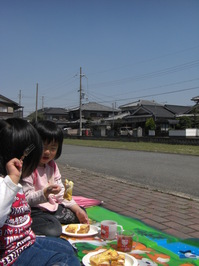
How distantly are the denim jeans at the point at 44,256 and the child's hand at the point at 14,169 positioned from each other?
46 centimetres

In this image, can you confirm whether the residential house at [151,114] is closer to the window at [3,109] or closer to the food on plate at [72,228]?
the window at [3,109]

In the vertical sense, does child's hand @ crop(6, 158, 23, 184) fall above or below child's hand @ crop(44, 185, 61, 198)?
above

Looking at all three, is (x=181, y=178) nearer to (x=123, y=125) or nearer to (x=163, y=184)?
(x=163, y=184)

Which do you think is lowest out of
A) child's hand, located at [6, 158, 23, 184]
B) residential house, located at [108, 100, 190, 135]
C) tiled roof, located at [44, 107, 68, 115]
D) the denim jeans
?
the denim jeans

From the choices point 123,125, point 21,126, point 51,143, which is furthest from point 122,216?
point 123,125

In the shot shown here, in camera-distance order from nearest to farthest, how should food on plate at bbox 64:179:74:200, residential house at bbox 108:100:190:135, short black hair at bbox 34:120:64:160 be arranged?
1. short black hair at bbox 34:120:64:160
2. food on plate at bbox 64:179:74:200
3. residential house at bbox 108:100:190:135

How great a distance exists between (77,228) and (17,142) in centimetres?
161

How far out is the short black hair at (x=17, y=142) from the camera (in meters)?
1.68

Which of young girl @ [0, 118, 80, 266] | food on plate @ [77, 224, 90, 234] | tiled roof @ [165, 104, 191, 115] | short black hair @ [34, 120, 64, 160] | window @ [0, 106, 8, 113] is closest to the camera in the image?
young girl @ [0, 118, 80, 266]

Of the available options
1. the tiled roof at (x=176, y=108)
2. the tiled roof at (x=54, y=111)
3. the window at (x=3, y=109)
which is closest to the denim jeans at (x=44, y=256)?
the tiled roof at (x=176, y=108)

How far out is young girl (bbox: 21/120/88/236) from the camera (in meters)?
2.50

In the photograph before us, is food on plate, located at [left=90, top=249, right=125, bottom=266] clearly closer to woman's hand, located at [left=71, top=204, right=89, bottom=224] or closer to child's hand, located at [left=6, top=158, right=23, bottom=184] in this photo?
woman's hand, located at [left=71, top=204, right=89, bottom=224]

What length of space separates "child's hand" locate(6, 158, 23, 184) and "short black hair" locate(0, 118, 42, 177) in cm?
8

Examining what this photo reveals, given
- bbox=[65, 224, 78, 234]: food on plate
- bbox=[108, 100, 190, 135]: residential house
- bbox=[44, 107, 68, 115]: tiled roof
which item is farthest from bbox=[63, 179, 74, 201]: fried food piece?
bbox=[44, 107, 68, 115]: tiled roof
